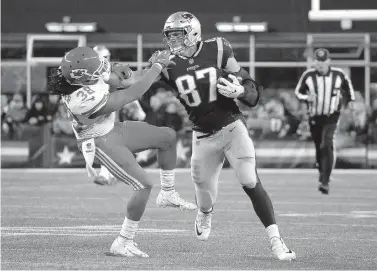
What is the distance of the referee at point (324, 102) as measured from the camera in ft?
47.6

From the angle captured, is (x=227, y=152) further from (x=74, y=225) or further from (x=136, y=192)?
(x=74, y=225)

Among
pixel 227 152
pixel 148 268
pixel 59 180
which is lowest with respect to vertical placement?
pixel 59 180

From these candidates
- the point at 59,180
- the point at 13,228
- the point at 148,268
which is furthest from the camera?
the point at 59,180

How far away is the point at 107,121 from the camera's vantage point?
8.66 meters

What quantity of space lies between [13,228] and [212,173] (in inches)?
90.2

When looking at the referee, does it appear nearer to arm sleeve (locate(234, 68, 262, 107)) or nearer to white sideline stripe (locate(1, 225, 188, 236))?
white sideline stripe (locate(1, 225, 188, 236))

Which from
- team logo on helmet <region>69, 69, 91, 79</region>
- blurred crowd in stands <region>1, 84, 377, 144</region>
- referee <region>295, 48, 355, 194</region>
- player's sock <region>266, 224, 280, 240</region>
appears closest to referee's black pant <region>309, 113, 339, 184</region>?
referee <region>295, 48, 355, 194</region>

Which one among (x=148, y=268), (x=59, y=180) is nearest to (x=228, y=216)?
(x=148, y=268)

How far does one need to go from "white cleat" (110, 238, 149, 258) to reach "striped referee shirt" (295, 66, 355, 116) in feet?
21.1

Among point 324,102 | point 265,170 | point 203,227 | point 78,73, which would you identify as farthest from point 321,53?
point 78,73

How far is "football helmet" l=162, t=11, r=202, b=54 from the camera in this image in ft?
28.8

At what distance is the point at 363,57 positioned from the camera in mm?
24562

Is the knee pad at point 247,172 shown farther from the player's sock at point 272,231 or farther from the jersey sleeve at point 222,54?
the jersey sleeve at point 222,54

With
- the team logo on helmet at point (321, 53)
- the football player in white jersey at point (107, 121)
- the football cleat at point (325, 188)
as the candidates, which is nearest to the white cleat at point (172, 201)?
the football player in white jersey at point (107, 121)
